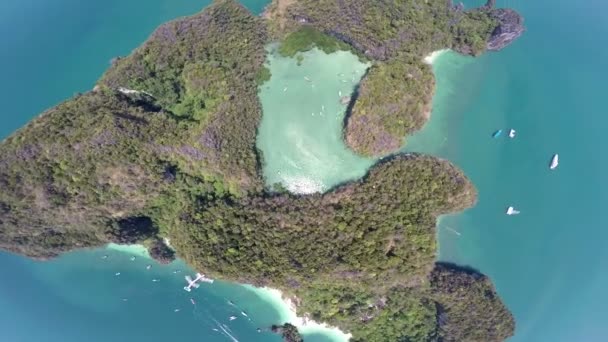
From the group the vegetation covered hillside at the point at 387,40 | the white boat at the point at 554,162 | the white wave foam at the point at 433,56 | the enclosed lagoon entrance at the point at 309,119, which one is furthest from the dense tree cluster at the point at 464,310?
the white wave foam at the point at 433,56

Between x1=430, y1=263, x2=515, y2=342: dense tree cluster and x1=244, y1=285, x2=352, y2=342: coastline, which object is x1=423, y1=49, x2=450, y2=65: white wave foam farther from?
x1=244, y1=285, x2=352, y2=342: coastline

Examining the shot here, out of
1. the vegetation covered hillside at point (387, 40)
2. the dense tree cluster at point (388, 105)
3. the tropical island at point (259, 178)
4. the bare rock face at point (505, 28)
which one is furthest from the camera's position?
the bare rock face at point (505, 28)

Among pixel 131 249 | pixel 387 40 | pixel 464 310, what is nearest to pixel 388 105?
pixel 387 40

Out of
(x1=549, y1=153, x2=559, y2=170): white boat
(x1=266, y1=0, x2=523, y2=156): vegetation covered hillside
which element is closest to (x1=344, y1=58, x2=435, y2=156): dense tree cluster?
(x1=266, y1=0, x2=523, y2=156): vegetation covered hillside

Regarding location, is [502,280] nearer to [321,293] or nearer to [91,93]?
[321,293]

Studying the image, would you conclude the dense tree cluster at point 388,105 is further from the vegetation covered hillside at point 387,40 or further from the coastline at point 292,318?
the coastline at point 292,318

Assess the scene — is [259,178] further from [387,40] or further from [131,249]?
[387,40]
